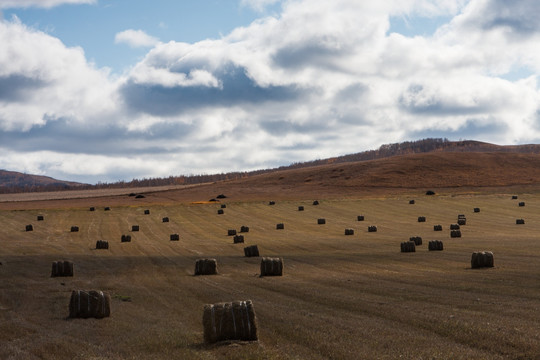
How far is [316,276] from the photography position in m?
27.1

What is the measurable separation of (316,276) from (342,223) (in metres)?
39.9

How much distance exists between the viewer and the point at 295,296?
21031 mm

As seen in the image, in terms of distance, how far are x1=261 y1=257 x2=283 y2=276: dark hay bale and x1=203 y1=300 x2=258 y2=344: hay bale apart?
43.7ft

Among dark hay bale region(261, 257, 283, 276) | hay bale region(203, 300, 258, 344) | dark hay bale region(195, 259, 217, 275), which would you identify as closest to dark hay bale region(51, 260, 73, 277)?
dark hay bale region(195, 259, 217, 275)

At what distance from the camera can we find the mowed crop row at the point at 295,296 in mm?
13406

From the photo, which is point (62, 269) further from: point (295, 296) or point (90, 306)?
point (295, 296)

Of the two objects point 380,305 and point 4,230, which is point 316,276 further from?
point 4,230

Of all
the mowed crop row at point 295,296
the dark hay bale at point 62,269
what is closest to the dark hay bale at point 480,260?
the mowed crop row at point 295,296

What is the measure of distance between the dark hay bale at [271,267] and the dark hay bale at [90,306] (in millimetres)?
10298

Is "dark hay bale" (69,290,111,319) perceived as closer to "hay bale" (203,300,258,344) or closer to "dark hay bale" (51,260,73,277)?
"hay bale" (203,300,258,344)

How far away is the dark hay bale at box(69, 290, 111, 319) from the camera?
57.6 ft

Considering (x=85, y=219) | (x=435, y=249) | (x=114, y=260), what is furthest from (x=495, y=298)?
(x=85, y=219)

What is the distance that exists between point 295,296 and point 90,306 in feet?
21.6

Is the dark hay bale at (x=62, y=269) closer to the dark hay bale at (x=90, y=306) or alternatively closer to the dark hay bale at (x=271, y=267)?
the dark hay bale at (x=271, y=267)
